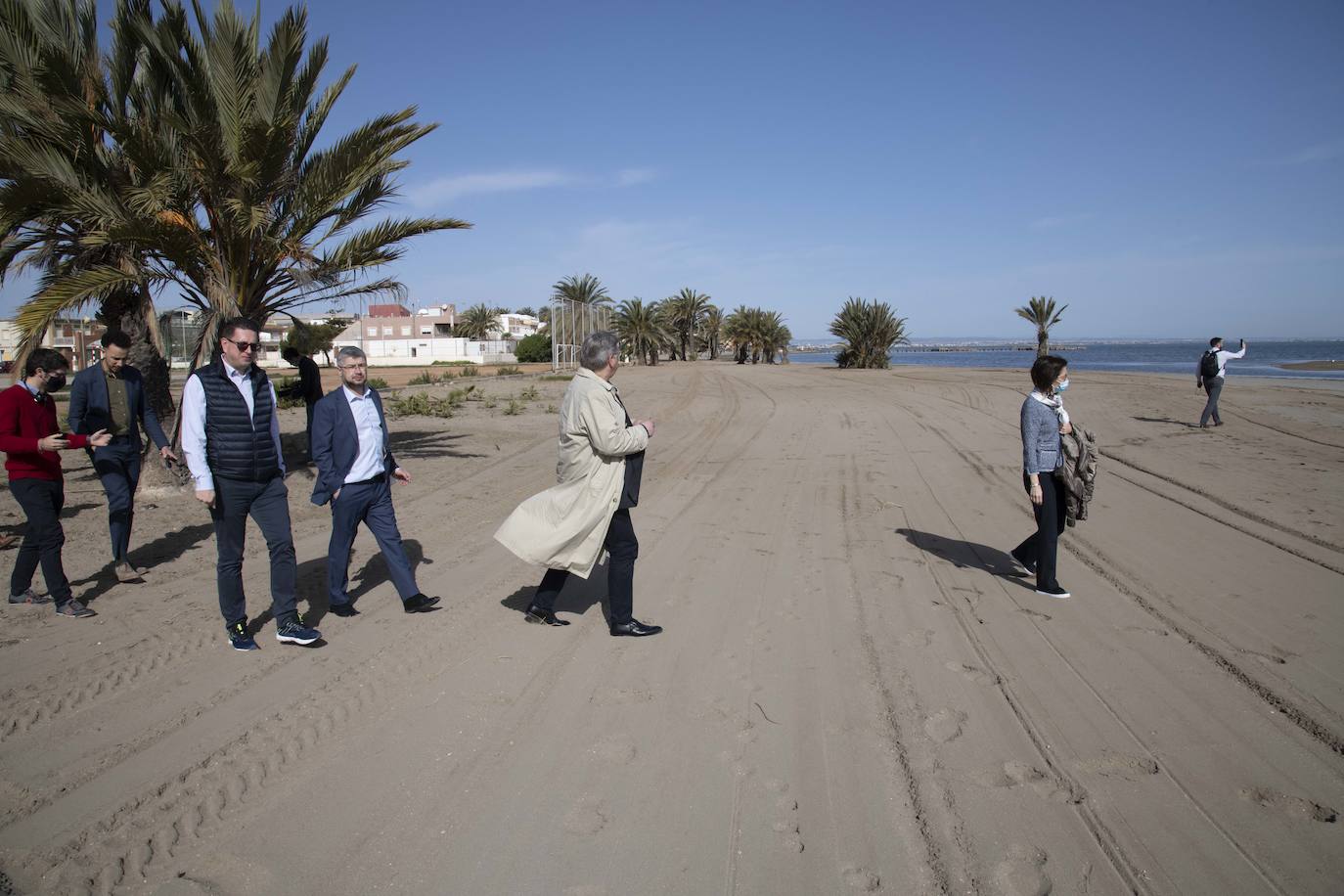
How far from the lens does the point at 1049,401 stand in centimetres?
578

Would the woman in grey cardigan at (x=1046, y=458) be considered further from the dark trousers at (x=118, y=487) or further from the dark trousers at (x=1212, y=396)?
the dark trousers at (x=1212, y=396)

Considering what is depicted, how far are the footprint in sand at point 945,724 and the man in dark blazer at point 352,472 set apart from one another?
337 cm

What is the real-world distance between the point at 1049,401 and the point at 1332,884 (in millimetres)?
3544

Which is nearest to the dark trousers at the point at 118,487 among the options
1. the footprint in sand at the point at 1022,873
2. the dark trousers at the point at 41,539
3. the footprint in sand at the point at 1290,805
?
the dark trousers at the point at 41,539

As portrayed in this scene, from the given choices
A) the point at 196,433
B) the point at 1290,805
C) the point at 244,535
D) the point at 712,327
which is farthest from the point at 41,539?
the point at 712,327

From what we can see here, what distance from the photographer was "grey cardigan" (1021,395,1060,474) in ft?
18.7

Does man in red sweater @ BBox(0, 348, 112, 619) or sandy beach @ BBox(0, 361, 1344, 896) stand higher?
man in red sweater @ BBox(0, 348, 112, 619)

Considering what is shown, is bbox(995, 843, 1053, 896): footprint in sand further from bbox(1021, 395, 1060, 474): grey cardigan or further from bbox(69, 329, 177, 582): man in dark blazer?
bbox(69, 329, 177, 582): man in dark blazer

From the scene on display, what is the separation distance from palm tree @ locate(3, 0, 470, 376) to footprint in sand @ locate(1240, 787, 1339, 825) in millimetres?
9659

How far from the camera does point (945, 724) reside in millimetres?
3914

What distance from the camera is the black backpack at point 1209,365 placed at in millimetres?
14555

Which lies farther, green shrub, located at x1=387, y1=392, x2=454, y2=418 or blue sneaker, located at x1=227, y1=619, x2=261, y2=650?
green shrub, located at x1=387, y1=392, x2=454, y2=418

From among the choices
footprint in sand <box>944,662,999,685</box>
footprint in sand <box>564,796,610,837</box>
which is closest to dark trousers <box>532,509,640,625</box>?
footprint in sand <box>564,796,610,837</box>

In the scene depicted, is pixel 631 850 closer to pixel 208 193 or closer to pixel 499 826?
pixel 499 826
